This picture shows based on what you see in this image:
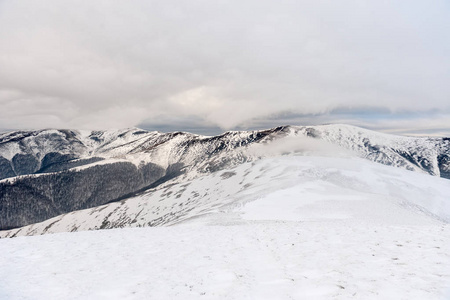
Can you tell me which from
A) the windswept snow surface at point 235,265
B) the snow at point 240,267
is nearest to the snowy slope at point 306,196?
the windswept snow surface at point 235,265

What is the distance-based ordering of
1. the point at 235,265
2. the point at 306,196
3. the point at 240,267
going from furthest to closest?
the point at 306,196 < the point at 235,265 < the point at 240,267

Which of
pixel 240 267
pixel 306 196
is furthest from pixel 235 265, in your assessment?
pixel 306 196

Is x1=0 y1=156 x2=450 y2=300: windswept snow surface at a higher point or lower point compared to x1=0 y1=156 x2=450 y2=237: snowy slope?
higher

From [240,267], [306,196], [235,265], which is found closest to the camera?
[240,267]

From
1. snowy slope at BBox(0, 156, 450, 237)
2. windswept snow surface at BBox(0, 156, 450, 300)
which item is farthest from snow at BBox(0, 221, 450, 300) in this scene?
snowy slope at BBox(0, 156, 450, 237)

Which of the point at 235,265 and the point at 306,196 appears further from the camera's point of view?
the point at 306,196

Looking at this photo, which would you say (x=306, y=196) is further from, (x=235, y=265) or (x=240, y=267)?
(x=240, y=267)

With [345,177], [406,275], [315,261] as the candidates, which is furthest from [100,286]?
[345,177]

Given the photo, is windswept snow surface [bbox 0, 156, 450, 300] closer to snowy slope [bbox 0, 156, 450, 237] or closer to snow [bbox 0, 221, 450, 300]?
snow [bbox 0, 221, 450, 300]

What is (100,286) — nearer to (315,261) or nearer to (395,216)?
(315,261)

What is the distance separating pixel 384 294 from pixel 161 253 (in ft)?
38.4

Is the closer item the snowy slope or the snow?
the snow

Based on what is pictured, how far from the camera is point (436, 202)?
60.0 metres

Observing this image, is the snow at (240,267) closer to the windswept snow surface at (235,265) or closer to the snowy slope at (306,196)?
the windswept snow surface at (235,265)
